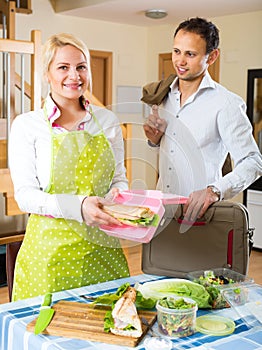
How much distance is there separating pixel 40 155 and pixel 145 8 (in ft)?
13.3

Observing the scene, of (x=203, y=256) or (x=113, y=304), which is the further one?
(x=203, y=256)

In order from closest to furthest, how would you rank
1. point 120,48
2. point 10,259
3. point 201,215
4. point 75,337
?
point 75,337
point 201,215
point 10,259
point 120,48

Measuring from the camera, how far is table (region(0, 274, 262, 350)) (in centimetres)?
141

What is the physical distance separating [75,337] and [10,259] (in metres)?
0.76

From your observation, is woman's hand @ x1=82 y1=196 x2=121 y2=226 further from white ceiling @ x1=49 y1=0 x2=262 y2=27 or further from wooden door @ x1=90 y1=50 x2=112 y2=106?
wooden door @ x1=90 y1=50 x2=112 y2=106

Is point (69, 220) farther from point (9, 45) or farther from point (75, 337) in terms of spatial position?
point (9, 45)

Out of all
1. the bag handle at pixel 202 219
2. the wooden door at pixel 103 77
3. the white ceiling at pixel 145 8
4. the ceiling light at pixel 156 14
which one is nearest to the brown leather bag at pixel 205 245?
the bag handle at pixel 202 219

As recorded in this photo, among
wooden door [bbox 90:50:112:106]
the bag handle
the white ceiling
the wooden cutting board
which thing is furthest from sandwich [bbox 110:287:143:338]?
wooden door [bbox 90:50:112:106]

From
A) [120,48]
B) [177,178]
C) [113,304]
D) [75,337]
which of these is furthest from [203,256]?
[120,48]

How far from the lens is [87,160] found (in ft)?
6.26

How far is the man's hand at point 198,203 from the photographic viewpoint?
188 cm

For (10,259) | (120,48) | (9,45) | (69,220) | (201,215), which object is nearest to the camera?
(69,220)

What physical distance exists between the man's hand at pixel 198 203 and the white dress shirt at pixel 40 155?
0.74 ft

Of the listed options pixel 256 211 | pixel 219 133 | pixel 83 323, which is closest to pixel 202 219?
pixel 219 133
